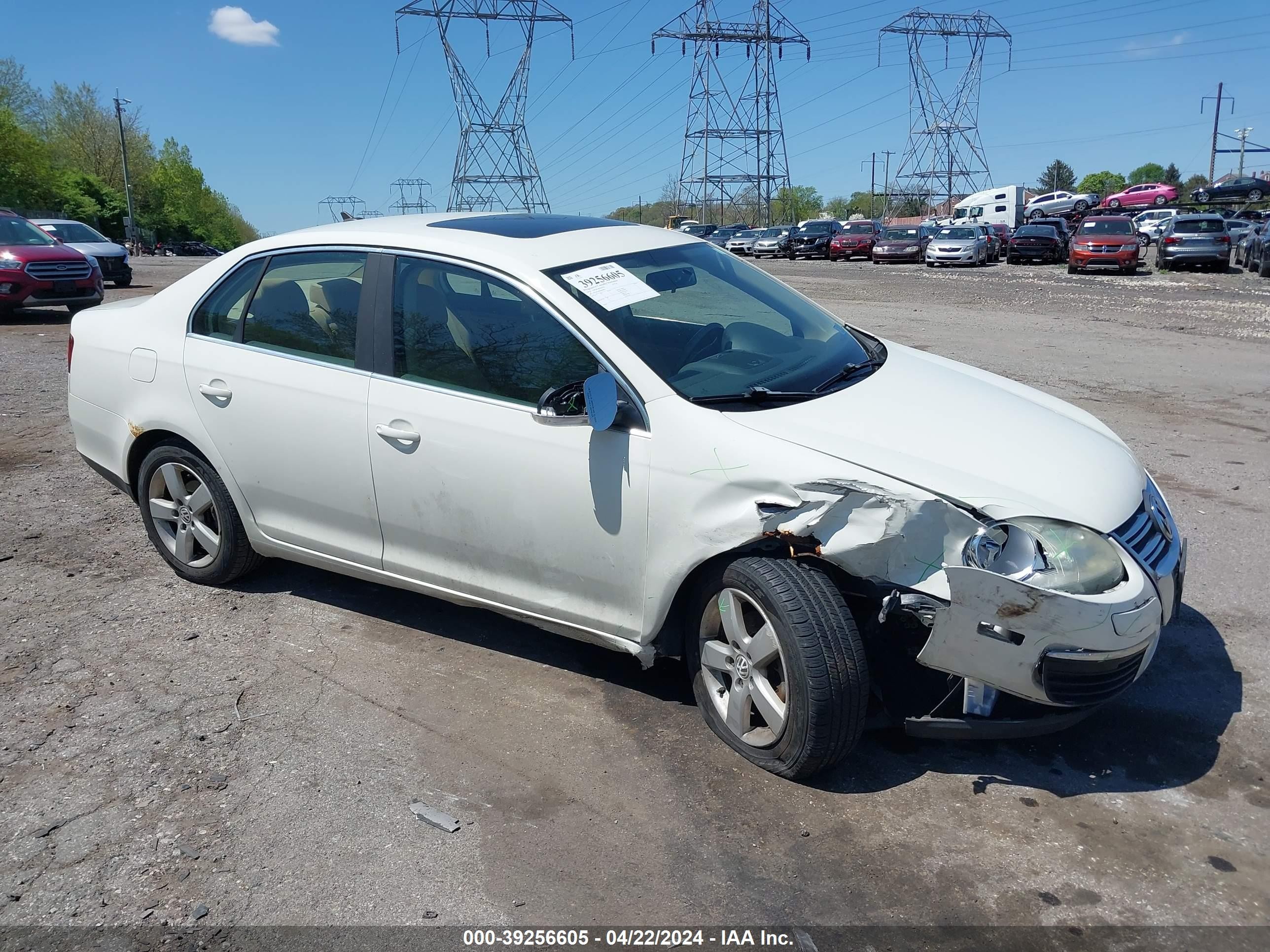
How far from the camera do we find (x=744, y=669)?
3.31 metres

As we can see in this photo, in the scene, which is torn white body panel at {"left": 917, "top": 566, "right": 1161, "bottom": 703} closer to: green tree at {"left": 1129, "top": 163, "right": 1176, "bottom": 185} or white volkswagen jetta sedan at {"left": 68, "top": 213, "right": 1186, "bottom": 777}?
white volkswagen jetta sedan at {"left": 68, "top": 213, "right": 1186, "bottom": 777}

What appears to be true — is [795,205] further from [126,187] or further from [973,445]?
[973,445]

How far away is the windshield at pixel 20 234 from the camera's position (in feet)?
51.6

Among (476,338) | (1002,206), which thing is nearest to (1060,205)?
(1002,206)

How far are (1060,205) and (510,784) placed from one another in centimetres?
6100

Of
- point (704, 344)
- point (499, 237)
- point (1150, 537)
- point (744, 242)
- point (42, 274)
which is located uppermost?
point (744, 242)

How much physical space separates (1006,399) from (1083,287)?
73.8 ft

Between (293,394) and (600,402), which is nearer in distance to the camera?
(600,402)

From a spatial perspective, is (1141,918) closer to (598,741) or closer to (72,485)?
(598,741)

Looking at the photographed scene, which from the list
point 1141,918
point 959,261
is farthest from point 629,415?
point 959,261

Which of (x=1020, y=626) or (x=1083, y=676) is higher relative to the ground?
(x=1020, y=626)

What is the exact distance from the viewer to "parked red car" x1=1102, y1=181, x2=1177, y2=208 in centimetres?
5819

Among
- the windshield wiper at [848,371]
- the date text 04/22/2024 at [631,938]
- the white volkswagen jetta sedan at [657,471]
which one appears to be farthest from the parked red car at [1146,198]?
the date text 04/22/2024 at [631,938]

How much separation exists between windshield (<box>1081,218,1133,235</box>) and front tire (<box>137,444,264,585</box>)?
29999 millimetres
